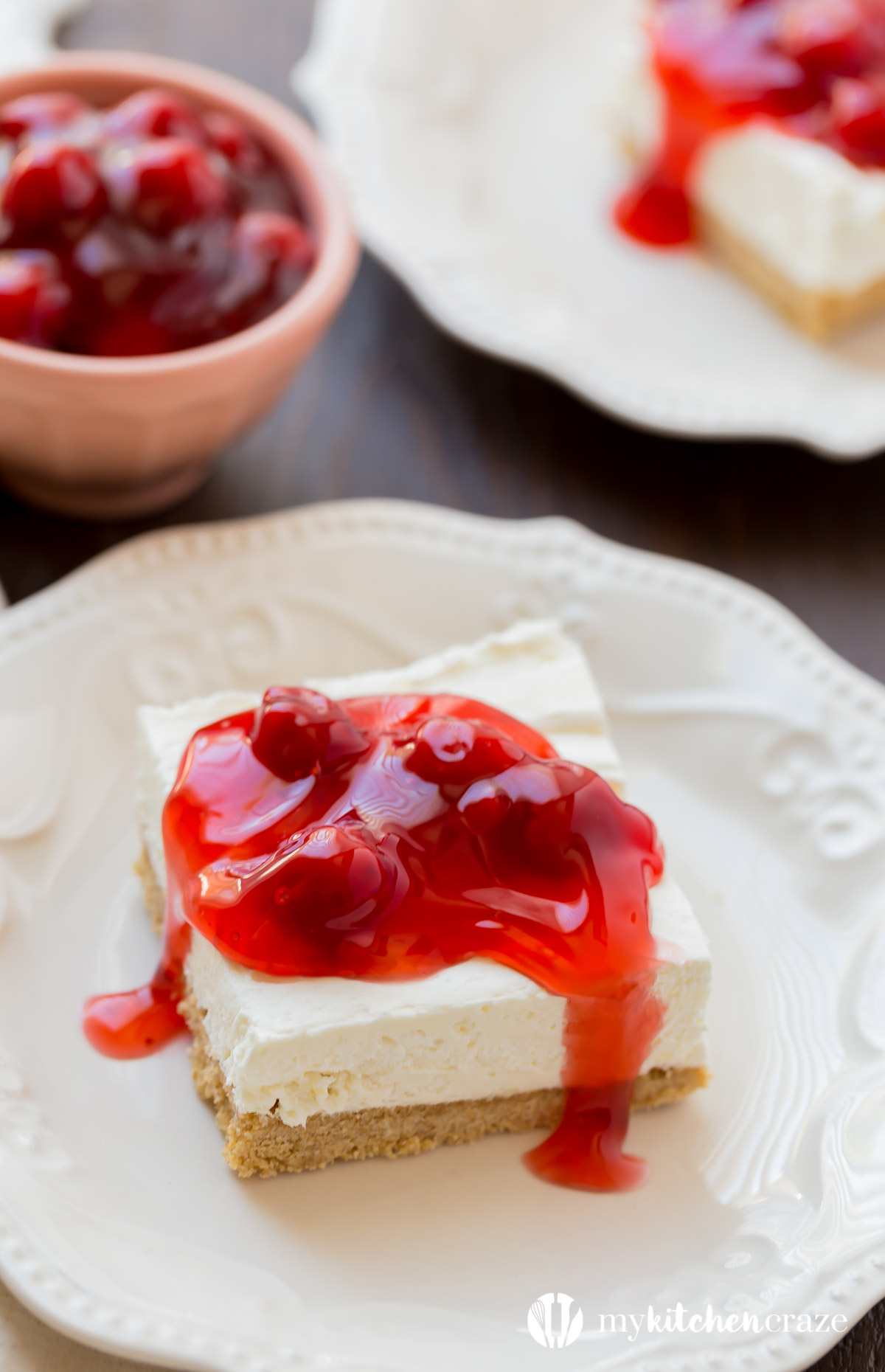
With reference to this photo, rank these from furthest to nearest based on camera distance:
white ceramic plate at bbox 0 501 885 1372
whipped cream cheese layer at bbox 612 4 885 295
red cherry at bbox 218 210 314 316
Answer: whipped cream cheese layer at bbox 612 4 885 295 → red cherry at bbox 218 210 314 316 → white ceramic plate at bbox 0 501 885 1372

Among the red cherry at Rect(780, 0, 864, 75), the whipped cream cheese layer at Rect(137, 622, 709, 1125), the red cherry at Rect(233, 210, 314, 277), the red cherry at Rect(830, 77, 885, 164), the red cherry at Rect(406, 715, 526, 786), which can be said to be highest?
the red cherry at Rect(780, 0, 864, 75)

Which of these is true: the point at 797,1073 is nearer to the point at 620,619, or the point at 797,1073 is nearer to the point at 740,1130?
the point at 740,1130

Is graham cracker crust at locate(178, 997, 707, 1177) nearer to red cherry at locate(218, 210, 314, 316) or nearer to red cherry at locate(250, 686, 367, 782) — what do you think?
red cherry at locate(250, 686, 367, 782)

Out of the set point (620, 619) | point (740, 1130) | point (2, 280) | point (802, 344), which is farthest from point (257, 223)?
point (740, 1130)

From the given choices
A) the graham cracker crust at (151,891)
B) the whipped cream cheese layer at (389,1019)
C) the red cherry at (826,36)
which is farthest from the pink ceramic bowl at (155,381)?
A: the red cherry at (826,36)

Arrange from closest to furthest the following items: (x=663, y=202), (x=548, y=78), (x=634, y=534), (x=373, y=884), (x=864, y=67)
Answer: (x=373, y=884)
(x=634, y=534)
(x=864, y=67)
(x=663, y=202)
(x=548, y=78)

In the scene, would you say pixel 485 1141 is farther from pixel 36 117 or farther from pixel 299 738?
pixel 36 117

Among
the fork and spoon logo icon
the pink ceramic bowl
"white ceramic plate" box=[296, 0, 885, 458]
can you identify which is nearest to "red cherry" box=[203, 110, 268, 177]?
the pink ceramic bowl
